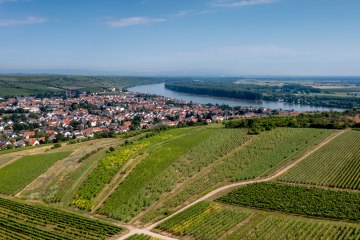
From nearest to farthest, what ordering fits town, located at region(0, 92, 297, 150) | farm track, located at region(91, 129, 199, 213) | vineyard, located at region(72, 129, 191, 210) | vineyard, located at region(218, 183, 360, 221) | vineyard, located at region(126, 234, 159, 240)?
vineyard, located at region(126, 234, 159, 240) < vineyard, located at region(218, 183, 360, 221) < farm track, located at region(91, 129, 199, 213) < vineyard, located at region(72, 129, 191, 210) < town, located at region(0, 92, 297, 150)

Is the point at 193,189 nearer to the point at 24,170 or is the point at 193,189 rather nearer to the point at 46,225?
the point at 46,225

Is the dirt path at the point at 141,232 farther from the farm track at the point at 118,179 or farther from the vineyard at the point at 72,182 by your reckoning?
the vineyard at the point at 72,182

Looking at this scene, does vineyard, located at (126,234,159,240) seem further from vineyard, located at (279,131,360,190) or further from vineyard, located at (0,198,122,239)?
vineyard, located at (279,131,360,190)

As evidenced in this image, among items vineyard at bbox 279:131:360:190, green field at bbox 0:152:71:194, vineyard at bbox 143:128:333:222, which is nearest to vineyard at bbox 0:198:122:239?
vineyard at bbox 143:128:333:222

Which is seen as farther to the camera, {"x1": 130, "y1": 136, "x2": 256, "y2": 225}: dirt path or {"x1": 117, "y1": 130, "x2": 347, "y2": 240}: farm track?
{"x1": 130, "y1": 136, "x2": 256, "y2": 225}: dirt path

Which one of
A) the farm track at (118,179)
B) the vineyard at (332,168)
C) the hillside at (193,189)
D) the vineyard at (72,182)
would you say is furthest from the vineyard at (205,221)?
the vineyard at (72,182)

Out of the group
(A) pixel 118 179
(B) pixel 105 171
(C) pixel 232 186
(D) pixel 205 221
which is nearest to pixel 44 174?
(B) pixel 105 171
